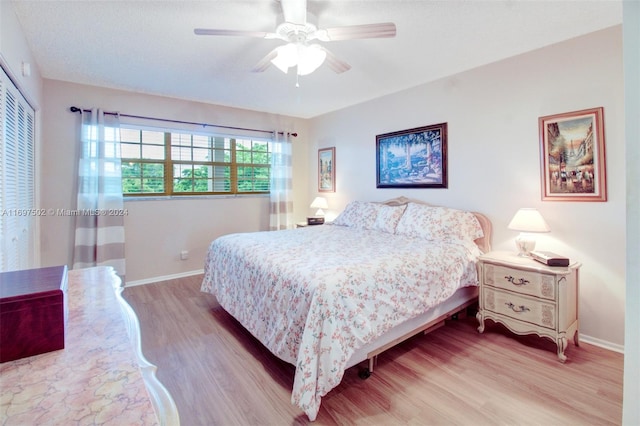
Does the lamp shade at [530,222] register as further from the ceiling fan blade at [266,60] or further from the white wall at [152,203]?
the white wall at [152,203]

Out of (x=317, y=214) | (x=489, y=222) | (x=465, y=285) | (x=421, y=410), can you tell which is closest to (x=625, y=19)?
(x=421, y=410)

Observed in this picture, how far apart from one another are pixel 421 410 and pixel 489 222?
1918mm

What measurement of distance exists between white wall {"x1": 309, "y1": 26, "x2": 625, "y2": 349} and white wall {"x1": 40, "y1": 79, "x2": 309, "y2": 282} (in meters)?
2.19

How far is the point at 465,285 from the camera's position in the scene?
2531 millimetres

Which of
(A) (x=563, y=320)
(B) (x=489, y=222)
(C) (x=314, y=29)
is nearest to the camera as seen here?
(C) (x=314, y=29)

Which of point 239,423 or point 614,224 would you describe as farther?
point 614,224

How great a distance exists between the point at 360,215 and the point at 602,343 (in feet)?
7.92

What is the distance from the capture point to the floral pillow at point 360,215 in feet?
11.7

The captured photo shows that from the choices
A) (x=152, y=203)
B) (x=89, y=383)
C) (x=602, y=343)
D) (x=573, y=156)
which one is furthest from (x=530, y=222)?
(x=152, y=203)

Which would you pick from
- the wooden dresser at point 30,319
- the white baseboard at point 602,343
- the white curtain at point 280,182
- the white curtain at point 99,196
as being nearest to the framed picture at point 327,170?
the white curtain at point 280,182

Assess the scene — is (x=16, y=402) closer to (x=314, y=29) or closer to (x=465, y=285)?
(x=314, y=29)

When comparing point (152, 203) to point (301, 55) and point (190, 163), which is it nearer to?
point (190, 163)

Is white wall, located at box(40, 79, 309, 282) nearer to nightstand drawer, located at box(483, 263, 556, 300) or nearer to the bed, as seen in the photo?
the bed

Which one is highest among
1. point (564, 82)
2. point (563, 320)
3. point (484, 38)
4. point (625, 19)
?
point (484, 38)
